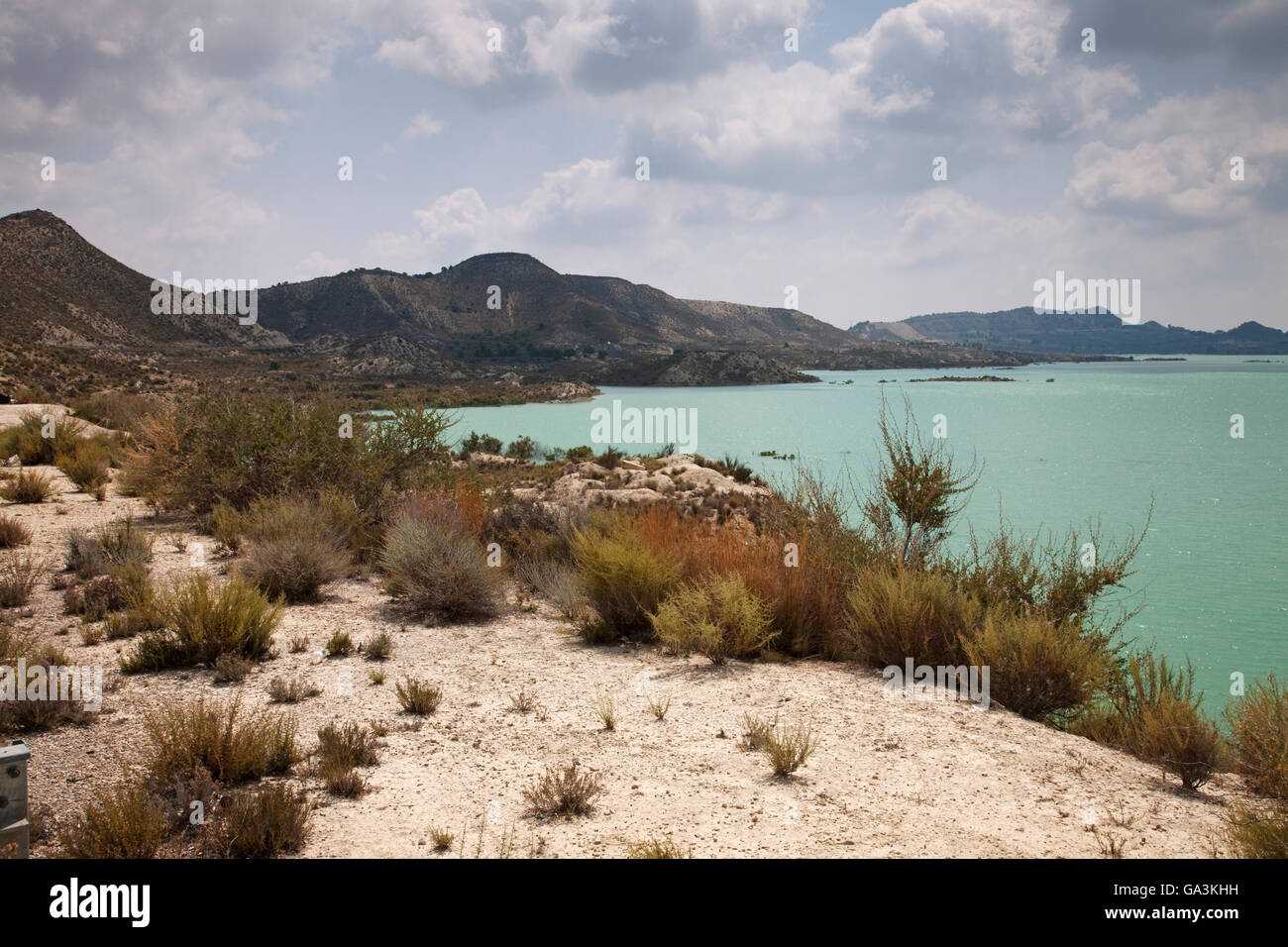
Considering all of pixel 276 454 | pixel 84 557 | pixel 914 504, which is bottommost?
pixel 84 557

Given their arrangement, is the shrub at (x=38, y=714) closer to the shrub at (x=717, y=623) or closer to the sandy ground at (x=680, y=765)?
the sandy ground at (x=680, y=765)

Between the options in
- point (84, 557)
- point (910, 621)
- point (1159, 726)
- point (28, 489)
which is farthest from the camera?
point (28, 489)

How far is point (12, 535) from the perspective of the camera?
34.3 ft

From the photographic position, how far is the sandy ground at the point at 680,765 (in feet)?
13.1

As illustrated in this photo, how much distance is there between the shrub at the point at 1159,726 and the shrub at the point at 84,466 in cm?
1663

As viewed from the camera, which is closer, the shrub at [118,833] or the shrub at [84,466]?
the shrub at [118,833]

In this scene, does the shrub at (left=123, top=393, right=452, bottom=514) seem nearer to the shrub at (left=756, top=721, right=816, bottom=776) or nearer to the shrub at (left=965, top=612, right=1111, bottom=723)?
the shrub at (left=756, top=721, right=816, bottom=776)

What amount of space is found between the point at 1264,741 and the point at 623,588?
17.5 feet

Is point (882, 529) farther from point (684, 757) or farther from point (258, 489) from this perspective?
point (258, 489)

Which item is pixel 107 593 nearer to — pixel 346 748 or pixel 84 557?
pixel 84 557

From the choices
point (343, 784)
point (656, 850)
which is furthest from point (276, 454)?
point (656, 850)

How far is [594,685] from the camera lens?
6.66m

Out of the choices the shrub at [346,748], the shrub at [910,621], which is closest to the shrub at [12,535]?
→ the shrub at [346,748]

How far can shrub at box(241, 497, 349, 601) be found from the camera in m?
8.91
